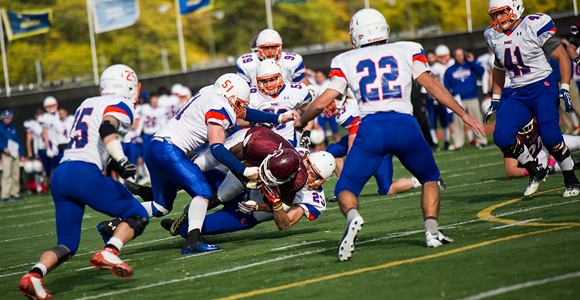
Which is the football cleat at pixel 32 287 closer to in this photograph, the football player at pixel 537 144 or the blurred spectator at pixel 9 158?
the football player at pixel 537 144

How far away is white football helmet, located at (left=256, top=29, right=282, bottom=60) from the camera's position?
837 cm

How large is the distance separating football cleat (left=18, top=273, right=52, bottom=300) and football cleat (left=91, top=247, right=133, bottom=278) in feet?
1.25

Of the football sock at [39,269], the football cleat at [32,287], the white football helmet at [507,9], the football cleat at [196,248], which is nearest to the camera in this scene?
the football cleat at [32,287]

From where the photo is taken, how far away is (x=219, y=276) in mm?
4570

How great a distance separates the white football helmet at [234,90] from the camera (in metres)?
5.94

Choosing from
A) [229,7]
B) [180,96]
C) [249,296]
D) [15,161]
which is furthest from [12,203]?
[229,7]

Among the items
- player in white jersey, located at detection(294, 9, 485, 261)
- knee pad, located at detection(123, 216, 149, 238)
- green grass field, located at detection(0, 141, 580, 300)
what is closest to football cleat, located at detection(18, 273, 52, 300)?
green grass field, located at detection(0, 141, 580, 300)

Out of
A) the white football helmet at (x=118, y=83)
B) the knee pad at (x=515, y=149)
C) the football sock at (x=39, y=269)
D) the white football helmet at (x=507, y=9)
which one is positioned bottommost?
the football sock at (x=39, y=269)

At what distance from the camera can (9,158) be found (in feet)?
46.1

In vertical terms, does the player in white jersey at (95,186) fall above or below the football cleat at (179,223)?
above

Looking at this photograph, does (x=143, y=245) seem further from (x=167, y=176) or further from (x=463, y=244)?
(x=463, y=244)

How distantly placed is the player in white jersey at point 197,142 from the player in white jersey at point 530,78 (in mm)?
2757

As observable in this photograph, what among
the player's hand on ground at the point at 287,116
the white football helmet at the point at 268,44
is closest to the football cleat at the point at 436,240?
the player's hand on ground at the point at 287,116

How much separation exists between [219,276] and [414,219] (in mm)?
2444
